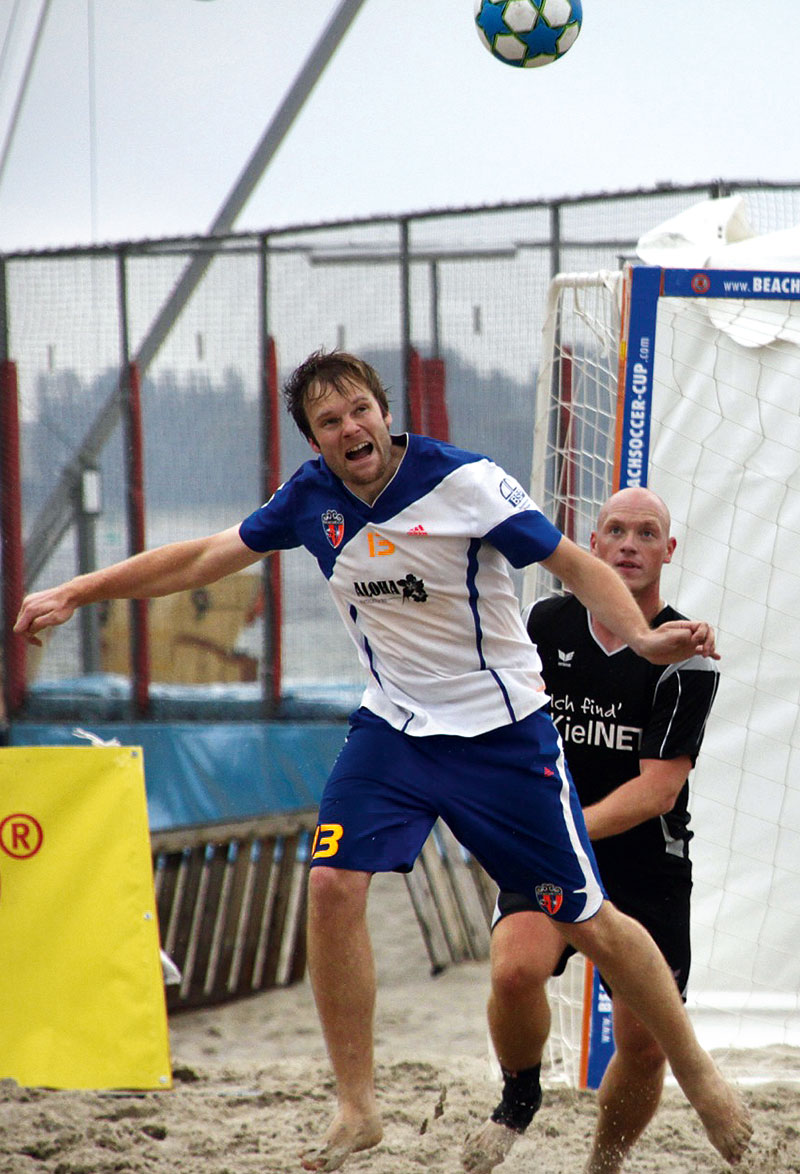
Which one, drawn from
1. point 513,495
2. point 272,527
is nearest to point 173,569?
point 272,527

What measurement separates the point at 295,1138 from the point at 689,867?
169 cm

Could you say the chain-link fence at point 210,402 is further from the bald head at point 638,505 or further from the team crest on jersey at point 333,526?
the team crest on jersey at point 333,526

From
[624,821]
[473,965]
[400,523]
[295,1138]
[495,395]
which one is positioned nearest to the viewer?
[400,523]

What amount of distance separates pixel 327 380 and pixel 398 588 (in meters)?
0.54

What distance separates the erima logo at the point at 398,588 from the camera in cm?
342

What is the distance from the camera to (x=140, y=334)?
8.65 meters

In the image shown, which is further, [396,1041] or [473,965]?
[473,965]

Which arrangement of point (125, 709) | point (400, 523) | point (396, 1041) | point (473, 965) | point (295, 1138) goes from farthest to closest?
1. point (125, 709)
2. point (473, 965)
3. point (396, 1041)
4. point (295, 1138)
5. point (400, 523)

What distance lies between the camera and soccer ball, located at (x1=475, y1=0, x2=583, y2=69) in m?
5.57

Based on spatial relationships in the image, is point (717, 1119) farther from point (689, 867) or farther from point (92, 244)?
point (92, 244)

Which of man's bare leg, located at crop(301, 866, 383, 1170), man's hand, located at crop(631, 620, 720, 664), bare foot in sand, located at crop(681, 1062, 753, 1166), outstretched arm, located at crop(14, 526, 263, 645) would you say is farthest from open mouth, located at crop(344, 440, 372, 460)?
bare foot in sand, located at crop(681, 1062, 753, 1166)

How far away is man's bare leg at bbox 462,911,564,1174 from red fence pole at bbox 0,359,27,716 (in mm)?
5637

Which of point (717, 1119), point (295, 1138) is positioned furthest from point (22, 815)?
point (717, 1119)

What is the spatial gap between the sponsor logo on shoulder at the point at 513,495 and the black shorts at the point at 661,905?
1131 millimetres
